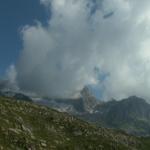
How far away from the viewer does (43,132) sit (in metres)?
113

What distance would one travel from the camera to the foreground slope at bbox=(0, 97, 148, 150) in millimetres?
92500

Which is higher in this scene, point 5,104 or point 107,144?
point 5,104

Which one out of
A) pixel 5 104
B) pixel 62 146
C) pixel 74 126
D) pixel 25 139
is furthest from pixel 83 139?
pixel 25 139

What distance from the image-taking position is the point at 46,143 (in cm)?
10356

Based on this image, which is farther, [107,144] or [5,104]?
[107,144]

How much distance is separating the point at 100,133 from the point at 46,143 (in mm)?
45592

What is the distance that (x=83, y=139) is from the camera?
415 feet

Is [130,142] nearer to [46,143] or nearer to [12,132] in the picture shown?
[46,143]

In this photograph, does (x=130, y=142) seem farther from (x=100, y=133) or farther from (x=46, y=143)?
(x=46, y=143)

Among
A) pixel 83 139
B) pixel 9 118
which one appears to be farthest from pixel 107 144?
pixel 9 118

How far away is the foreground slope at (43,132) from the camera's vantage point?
92500 mm


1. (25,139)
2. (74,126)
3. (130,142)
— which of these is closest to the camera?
(25,139)

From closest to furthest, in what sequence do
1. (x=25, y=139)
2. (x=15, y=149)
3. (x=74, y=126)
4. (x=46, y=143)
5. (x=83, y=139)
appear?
1. (x=15, y=149)
2. (x=25, y=139)
3. (x=46, y=143)
4. (x=83, y=139)
5. (x=74, y=126)

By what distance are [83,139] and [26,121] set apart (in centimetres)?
2275
